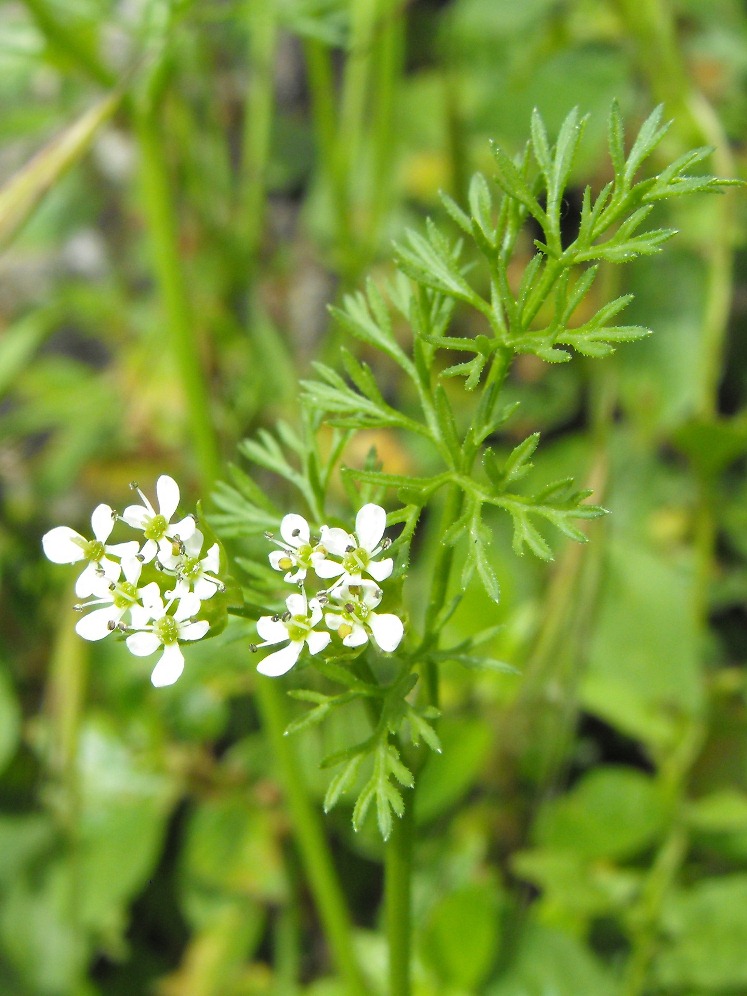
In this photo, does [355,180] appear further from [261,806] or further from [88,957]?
[88,957]

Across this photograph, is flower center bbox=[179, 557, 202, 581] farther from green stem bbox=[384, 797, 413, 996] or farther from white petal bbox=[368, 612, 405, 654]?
green stem bbox=[384, 797, 413, 996]

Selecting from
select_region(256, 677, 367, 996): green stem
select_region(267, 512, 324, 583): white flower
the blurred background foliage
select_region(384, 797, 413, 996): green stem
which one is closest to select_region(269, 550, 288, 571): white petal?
select_region(267, 512, 324, 583): white flower

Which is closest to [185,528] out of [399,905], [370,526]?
[370,526]

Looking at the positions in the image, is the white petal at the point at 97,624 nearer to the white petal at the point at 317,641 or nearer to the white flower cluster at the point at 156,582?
the white flower cluster at the point at 156,582

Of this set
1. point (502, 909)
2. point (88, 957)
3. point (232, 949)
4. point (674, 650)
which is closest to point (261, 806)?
point (232, 949)

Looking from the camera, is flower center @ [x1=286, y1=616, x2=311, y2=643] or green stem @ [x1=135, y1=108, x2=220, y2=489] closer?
flower center @ [x1=286, y1=616, x2=311, y2=643]

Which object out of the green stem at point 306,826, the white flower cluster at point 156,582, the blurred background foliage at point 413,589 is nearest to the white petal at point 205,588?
the white flower cluster at point 156,582

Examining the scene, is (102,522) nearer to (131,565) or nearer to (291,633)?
(131,565)
